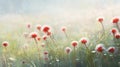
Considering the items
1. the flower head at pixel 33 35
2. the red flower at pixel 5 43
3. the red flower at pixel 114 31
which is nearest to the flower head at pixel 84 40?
the red flower at pixel 114 31

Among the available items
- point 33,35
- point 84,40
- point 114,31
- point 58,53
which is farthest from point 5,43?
point 114,31

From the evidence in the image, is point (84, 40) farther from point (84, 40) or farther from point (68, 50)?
point (68, 50)

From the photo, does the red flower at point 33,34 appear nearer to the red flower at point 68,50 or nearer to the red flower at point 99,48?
the red flower at point 68,50

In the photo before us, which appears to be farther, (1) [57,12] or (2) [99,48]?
(1) [57,12]

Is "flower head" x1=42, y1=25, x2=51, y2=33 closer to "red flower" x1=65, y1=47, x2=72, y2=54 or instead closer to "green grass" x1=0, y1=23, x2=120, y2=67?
"green grass" x1=0, y1=23, x2=120, y2=67

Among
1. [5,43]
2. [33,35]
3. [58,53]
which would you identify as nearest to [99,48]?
[58,53]

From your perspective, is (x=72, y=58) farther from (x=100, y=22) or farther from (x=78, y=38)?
(x=100, y=22)

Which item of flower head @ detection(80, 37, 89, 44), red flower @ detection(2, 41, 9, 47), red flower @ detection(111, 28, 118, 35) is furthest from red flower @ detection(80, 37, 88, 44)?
red flower @ detection(2, 41, 9, 47)

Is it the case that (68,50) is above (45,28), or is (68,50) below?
below

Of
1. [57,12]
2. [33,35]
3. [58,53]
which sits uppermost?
[57,12]
